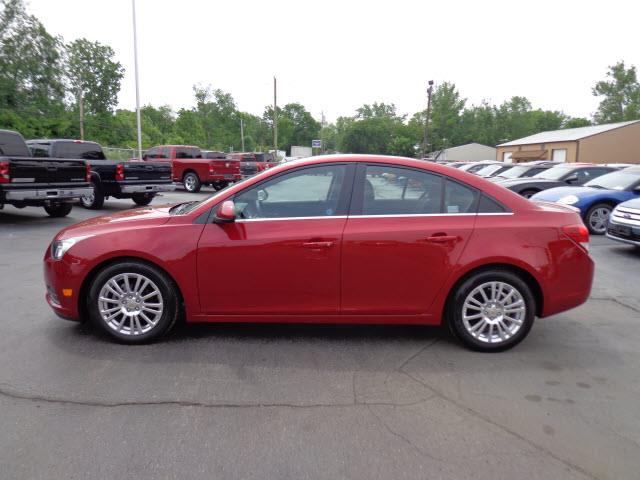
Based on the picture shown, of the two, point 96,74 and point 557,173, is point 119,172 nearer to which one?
point 557,173

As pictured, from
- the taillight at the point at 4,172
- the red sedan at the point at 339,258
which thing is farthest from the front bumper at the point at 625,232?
the taillight at the point at 4,172

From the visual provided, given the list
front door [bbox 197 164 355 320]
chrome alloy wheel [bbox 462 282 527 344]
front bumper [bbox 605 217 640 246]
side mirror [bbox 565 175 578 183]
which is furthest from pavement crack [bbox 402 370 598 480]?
side mirror [bbox 565 175 578 183]

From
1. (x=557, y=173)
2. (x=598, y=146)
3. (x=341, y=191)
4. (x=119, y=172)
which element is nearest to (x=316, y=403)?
(x=341, y=191)

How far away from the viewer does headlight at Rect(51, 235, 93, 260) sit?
406 centimetres

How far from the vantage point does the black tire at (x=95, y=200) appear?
43.3ft

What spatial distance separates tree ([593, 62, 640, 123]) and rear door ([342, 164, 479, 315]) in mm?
91143

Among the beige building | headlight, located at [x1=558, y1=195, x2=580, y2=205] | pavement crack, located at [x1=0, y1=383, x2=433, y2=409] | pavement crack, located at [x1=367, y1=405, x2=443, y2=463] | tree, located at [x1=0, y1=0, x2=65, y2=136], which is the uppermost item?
tree, located at [x1=0, y1=0, x2=65, y2=136]

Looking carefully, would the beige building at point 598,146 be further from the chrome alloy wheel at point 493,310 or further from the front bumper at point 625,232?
the chrome alloy wheel at point 493,310

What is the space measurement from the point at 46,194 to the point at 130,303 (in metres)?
7.90

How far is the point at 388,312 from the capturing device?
4043 millimetres

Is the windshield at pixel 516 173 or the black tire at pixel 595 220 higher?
the windshield at pixel 516 173

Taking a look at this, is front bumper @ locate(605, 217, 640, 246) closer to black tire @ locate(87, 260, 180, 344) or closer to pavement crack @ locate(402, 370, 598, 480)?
pavement crack @ locate(402, 370, 598, 480)

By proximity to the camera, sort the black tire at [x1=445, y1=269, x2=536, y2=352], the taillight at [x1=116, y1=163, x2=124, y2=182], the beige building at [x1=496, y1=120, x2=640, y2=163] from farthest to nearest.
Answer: the beige building at [x1=496, y1=120, x2=640, y2=163] < the taillight at [x1=116, y1=163, x2=124, y2=182] < the black tire at [x1=445, y1=269, x2=536, y2=352]

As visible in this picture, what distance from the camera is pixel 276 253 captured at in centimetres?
392
